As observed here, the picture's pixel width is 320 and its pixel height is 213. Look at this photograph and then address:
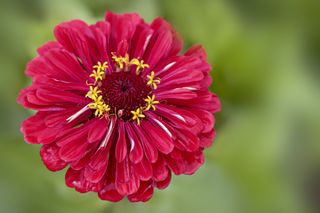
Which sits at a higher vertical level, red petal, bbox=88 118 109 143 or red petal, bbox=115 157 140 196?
red petal, bbox=88 118 109 143

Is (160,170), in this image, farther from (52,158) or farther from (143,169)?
(52,158)

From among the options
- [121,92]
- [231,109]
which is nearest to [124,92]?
[121,92]

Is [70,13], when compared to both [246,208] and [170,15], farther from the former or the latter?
[246,208]

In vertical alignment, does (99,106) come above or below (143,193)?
above

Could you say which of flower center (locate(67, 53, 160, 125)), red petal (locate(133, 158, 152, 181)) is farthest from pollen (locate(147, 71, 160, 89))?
red petal (locate(133, 158, 152, 181))

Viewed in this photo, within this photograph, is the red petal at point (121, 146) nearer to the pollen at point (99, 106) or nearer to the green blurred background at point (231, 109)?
the pollen at point (99, 106)

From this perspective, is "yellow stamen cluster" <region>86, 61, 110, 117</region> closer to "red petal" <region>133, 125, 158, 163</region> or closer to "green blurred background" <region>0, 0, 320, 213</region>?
"red petal" <region>133, 125, 158, 163</region>

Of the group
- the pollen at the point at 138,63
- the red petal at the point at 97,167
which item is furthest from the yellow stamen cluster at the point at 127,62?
the red petal at the point at 97,167

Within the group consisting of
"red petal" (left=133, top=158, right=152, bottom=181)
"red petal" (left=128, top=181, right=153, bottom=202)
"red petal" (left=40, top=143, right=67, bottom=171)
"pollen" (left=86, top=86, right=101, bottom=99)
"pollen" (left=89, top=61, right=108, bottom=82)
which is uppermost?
"pollen" (left=89, top=61, right=108, bottom=82)
